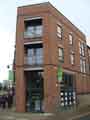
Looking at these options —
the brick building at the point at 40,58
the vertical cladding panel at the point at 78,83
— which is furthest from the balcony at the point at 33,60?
the vertical cladding panel at the point at 78,83

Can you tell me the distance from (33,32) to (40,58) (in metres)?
3.46

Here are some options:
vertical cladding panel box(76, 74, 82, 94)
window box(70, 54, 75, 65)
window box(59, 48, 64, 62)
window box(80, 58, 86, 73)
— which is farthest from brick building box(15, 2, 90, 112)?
window box(80, 58, 86, 73)

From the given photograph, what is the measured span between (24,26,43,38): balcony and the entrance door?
4.59 m

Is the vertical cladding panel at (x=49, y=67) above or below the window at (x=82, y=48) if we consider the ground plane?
below

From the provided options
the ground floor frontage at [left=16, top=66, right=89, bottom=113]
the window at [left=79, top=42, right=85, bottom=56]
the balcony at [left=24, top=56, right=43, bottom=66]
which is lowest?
the ground floor frontage at [left=16, top=66, right=89, bottom=113]

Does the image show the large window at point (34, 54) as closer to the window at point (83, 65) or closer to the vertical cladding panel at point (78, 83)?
the vertical cladding panel at point (78, 83)

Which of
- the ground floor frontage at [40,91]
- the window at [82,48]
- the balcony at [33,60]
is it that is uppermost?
the window at [82,48]

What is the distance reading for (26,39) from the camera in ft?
116

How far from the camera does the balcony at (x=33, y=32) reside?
35084 millimetres

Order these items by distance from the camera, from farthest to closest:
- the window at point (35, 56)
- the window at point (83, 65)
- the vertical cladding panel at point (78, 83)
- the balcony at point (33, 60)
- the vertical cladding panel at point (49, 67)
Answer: the window at point (83, 65) → the vertical cladding panel at point (78, 83) → the window at point (35, 56) → the balcony at point (33, 60) → the vertical cladding panel at point (49, 67)

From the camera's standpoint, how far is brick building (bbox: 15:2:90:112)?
33938 millimetres

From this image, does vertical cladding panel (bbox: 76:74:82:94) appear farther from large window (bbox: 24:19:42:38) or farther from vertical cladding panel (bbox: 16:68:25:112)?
large window (bbox: 24:19:42:38)

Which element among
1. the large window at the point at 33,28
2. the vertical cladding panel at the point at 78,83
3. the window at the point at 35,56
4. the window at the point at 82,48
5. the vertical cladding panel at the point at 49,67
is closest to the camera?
the vertical cladding panel at the point at 49,67

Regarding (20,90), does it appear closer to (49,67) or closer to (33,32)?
(49,67)
